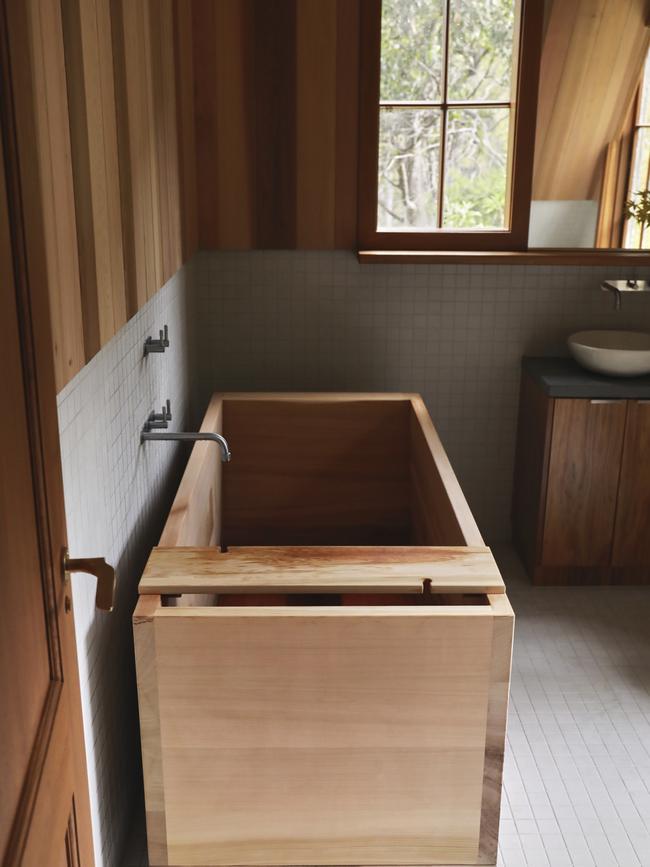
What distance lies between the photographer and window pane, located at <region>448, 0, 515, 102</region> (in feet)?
11.4

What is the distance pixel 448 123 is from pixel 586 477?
1.41 meters

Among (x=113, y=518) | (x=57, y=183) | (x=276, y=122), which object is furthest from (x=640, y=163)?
(x=57, y=183)

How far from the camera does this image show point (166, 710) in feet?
6.28

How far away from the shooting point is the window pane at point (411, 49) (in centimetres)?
345

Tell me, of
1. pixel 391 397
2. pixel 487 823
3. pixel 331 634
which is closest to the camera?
pixel 331 634

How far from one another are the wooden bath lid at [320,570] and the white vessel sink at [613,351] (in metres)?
1.52

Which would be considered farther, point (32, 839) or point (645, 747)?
point (645, 747)

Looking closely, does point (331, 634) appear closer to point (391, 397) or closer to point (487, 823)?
point (487, 823)

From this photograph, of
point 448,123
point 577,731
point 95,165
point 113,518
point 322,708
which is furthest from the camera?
point 448,123

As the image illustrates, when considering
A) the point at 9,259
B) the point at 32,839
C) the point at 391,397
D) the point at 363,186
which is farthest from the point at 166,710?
the point at 363,186

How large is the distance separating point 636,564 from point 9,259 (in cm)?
306

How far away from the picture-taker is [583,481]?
3439 mm

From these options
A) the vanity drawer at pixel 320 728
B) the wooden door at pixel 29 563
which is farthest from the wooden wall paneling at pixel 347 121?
the wooden door at pixel 29 563

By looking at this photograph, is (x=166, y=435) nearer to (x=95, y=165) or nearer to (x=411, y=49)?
(x=95, y=165)
